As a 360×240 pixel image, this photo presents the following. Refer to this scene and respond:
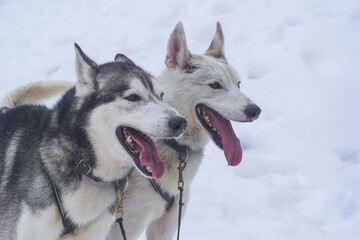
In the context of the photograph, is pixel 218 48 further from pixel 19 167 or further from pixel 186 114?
pixel 19 167

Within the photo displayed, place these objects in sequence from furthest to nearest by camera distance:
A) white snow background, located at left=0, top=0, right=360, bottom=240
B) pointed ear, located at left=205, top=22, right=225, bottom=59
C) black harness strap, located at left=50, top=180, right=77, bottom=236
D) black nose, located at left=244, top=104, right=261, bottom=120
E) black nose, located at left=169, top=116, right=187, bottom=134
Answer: white snow background, located at left=0, top=0, right=360, bottom=240 < pointed ear, located at left=205, top=22, right=225, bottom=59 < black nose, located at left=244, top=104, right=261, bottom=120 < black harness strap, located at left=50, top=180, right=77, bottom=236 < black nose, located at left=169, top=116, right=187, bottom=134

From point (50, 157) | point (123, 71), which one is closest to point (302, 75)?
point (123, 71)

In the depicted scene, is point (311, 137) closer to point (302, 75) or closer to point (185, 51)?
point (302, 75)

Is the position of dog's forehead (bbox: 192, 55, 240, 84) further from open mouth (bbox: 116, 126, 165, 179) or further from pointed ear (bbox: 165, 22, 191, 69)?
open mouth (bbox: 116, 126, 165, 179)

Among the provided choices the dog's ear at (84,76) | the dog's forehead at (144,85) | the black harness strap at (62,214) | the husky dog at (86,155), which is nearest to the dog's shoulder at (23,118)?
the husky dog at (86,155)

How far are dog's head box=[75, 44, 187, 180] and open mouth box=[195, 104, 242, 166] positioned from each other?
0.37 m

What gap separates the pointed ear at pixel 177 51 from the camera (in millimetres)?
2537

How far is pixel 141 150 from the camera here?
2.00 meters

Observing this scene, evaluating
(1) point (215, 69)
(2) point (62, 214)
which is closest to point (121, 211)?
(2) point (62, 214)

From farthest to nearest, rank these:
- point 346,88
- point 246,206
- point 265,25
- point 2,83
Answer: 1. point 265,25
2. point 2,83
3. point 346,88
4. point 246,206

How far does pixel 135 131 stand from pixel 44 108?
0.72 m

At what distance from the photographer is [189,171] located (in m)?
2.53

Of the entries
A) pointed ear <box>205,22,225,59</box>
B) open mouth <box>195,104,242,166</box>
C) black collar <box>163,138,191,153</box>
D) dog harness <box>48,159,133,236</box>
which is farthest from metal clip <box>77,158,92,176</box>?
pointed ear <box>205,22,225,59</box>

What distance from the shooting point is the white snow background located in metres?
3.50
